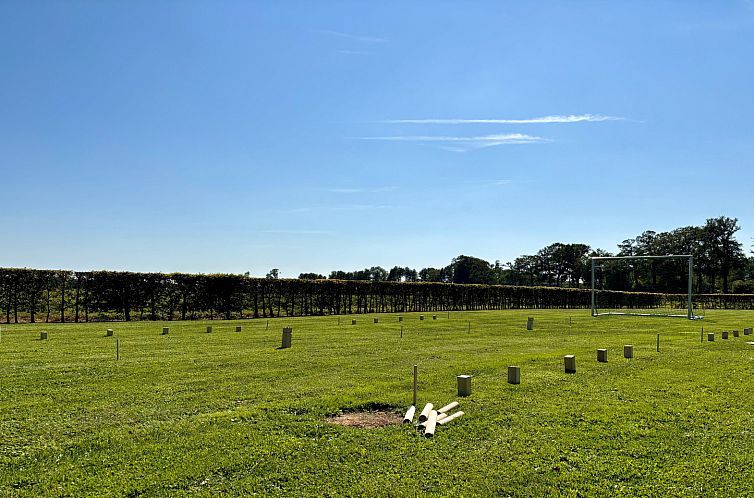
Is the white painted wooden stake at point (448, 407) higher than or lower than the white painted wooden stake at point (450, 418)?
higher

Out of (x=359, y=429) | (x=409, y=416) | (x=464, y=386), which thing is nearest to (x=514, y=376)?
(x=464, y=386)

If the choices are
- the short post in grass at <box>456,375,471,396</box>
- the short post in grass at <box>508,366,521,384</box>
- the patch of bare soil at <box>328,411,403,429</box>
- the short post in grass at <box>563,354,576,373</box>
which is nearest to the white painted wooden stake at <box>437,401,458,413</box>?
the patch of bare soil at <box>328,411,403,429</box>

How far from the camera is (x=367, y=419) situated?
8.34m

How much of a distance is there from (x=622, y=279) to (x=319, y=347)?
98384 millimetres

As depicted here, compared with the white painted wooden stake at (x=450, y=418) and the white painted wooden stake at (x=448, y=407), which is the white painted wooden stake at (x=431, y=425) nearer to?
the white painted wooden stake at (x=450, y=418)

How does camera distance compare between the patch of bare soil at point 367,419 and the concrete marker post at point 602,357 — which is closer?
the patch of bare soil at point 367,419

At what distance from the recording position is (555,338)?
2189 cm

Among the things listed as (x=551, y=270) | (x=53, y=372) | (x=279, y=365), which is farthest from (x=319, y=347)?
(x=551, y=270)

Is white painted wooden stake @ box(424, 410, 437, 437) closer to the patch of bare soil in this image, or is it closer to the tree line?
the patch of bare soil

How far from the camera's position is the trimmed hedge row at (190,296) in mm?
28797

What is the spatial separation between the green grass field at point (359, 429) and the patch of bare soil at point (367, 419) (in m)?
0.25

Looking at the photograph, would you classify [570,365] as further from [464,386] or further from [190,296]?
[190,296]

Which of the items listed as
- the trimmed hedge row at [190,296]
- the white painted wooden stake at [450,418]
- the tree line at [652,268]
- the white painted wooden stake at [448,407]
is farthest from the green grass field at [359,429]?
the tree line at [652,268]

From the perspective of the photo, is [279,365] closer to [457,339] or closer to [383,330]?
[457,339]
